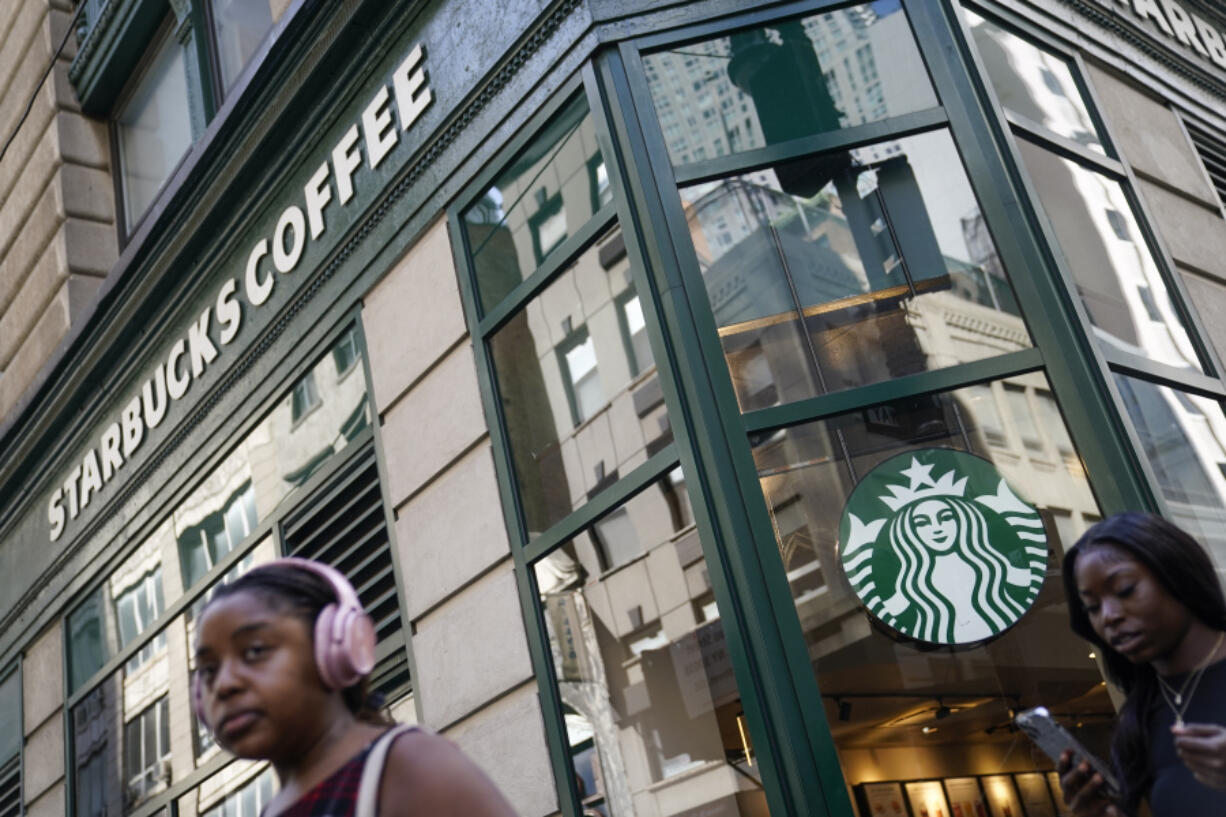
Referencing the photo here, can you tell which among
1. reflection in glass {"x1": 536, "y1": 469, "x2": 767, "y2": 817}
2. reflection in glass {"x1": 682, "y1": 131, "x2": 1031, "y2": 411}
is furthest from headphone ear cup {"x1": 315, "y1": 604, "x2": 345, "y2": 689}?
reflection in glass {"x1": 682, "y1": 131, "x2": 1031, "y2": 411}

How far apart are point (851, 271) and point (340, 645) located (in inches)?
164

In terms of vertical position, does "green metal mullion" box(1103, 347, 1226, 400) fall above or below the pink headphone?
above

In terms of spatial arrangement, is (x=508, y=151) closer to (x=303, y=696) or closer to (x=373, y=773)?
(x=303, y=696)

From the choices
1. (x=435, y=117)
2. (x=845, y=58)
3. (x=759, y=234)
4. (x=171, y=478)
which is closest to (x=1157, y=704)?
(x=759, y=234)

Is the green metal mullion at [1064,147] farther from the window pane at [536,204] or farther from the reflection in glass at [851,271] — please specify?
the window pane at [536,204]

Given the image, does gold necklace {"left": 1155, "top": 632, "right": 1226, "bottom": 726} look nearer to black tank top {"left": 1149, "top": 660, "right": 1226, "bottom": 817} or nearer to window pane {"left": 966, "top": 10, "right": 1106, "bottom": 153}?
black tank top {"left": 1149, "top": 660, "right": 1226, "bottom": 817}

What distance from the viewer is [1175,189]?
746cm

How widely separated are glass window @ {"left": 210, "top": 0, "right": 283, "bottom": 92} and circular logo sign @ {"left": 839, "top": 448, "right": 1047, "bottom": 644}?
6112 millimetres

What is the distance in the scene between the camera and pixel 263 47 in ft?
27.8

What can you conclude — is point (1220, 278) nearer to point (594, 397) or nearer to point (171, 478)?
point (594, 397)

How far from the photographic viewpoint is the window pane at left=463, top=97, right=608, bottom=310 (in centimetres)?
646

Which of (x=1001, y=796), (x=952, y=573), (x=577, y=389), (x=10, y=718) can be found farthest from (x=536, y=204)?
(x=10, y=718)

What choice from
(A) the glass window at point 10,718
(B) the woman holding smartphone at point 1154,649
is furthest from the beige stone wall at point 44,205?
(B) the woman holding smartphone at point 1154,649

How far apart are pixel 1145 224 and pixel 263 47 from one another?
5.70 meters
